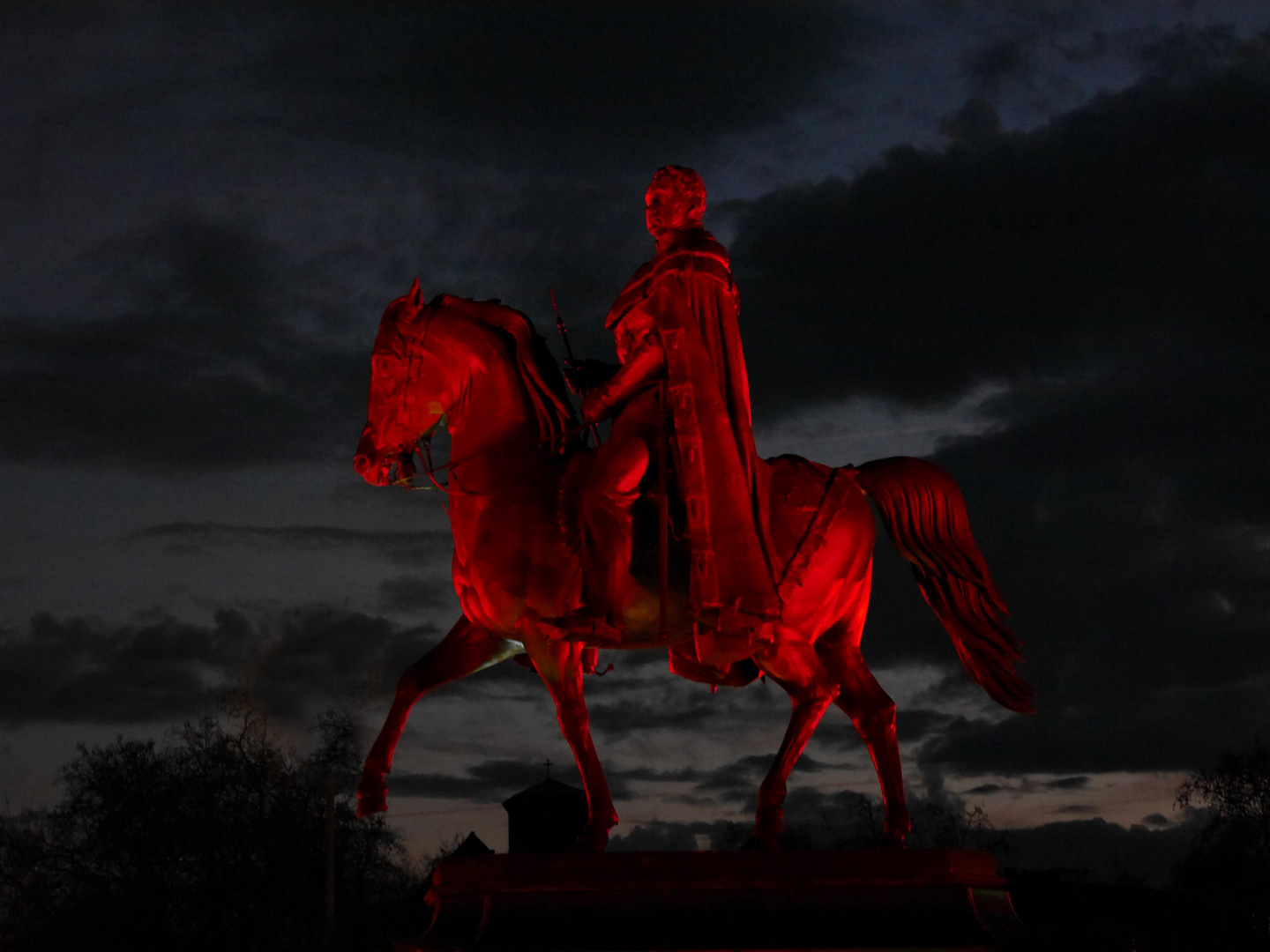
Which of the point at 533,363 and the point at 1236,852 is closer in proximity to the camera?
the point at 533,363

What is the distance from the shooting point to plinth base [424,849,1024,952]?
9.62m

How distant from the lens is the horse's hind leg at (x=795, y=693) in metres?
10.5

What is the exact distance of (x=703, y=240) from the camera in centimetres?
1098

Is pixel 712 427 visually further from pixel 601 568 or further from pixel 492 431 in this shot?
pixel 492 431

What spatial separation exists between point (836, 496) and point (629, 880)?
108 inches

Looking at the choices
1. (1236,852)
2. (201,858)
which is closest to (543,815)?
(201,858)

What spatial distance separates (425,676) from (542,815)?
12648 mm

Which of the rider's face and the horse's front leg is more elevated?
the rider's face

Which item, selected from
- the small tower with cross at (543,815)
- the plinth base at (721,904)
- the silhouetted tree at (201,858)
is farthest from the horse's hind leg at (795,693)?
the silhouetted tree at (201,858)

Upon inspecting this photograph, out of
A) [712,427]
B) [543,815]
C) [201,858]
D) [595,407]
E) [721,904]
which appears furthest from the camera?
[201,858]

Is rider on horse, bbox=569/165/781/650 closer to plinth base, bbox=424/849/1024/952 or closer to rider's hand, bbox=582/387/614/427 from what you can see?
rider's hand, bbox=582/387/614/427

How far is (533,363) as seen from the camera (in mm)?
10867

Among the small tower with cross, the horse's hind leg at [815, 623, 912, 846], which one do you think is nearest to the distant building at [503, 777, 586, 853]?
the small tower with cross

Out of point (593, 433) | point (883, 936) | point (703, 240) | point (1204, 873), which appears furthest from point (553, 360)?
point (1204, 873)
